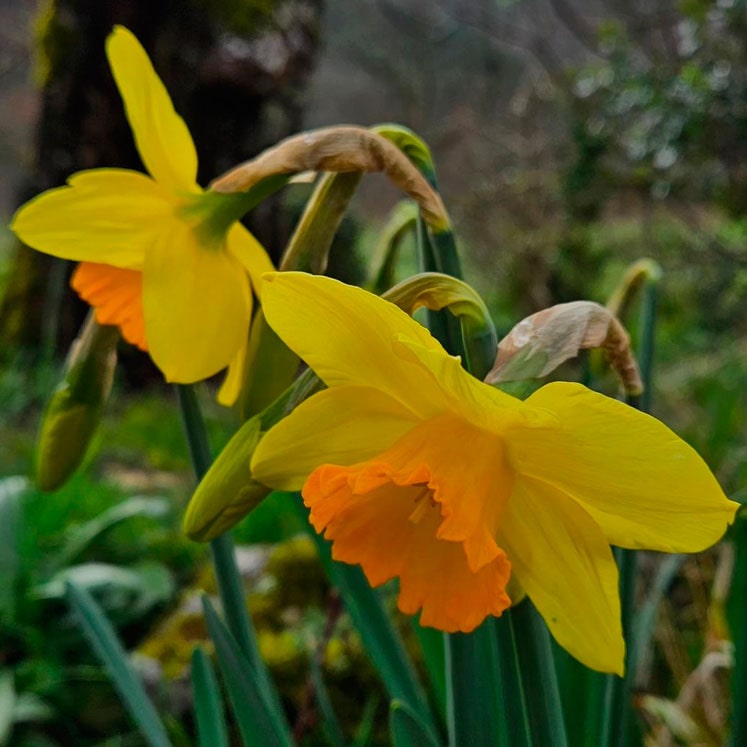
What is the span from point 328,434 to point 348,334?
2.4 inches

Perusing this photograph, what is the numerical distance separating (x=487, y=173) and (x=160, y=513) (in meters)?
3.33

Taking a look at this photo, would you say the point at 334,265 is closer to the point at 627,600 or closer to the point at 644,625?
the point at 644,625

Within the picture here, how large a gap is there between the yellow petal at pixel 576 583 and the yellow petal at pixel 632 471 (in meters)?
0.02

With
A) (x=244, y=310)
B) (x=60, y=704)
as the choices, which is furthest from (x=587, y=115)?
(x=244, y=310)

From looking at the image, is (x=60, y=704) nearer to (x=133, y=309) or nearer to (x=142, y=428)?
(x=133, y=309)

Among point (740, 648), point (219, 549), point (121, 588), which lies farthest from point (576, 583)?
point (121, 588)

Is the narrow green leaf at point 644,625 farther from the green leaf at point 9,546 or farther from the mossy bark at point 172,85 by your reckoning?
the mossy bark at point 172,85

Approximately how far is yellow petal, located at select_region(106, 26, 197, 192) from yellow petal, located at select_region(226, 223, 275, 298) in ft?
0.13

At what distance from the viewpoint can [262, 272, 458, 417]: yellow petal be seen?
0.36m

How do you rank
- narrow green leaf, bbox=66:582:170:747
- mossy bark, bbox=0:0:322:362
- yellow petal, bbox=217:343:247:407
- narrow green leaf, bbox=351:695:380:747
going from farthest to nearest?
mossy bark, bbox=0:0:322:362, narrow green leaf, bbox=351:695:380:747, narrow green leaf, bbox=66:582:170:747, yellow petal, bbox=217:343:247:407

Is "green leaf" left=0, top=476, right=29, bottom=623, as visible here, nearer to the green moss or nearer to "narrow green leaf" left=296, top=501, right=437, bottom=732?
"narrow green leaf" left=296, top=501, right=437, bottom=732

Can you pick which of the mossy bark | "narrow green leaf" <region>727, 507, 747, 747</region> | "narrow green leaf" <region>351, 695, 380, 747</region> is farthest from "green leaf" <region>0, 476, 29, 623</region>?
the mossy bark

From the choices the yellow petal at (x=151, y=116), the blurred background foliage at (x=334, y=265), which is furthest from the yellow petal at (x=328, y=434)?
the blurred background foliage at (x=334, y=265)

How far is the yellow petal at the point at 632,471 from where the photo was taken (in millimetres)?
347
